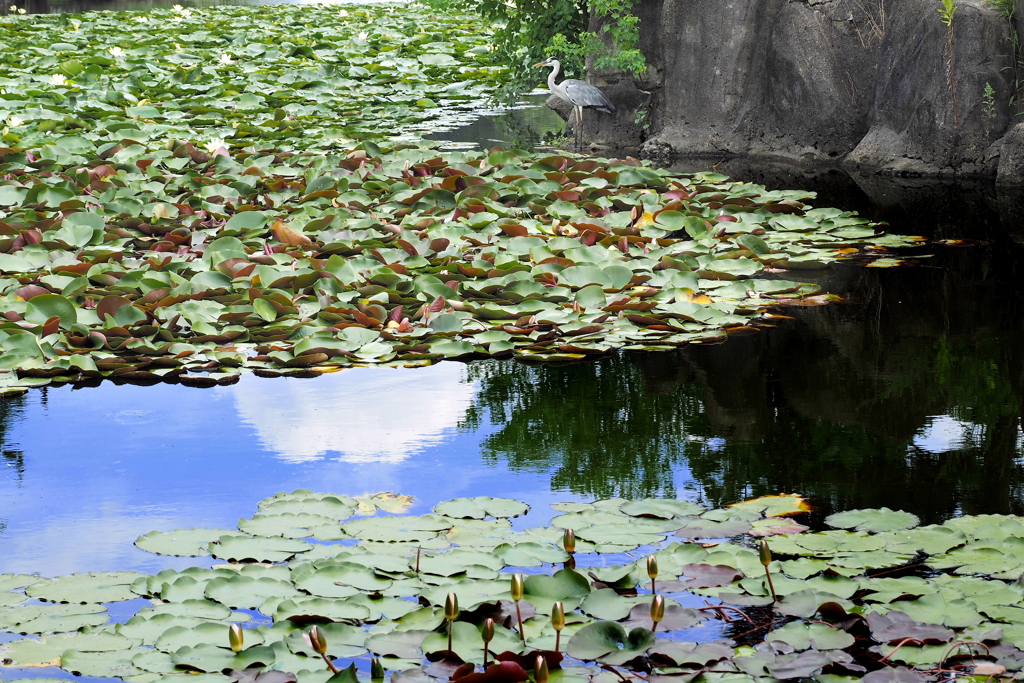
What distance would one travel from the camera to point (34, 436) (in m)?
2.79

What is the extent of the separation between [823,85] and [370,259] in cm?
397

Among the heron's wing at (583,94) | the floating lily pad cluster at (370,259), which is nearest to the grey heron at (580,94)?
the heron's wing at (583,94)

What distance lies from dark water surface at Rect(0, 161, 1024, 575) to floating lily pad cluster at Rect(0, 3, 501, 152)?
349 cm

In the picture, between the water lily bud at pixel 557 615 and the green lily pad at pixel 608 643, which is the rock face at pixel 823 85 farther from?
the water lily bud at pixel 557 615

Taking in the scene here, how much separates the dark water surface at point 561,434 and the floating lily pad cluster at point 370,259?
0.15m

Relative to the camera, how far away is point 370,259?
13.2 feet

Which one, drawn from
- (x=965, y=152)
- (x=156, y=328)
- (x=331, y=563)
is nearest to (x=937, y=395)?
(x=331, y=563)

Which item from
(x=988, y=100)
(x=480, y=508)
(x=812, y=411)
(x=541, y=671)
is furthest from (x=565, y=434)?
(x=988, y=100)

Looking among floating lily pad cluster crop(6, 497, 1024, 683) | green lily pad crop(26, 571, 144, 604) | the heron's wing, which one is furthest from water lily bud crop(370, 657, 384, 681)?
the heron's wing

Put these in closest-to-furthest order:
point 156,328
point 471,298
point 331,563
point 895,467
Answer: point 331,563 → point 895,467 → point 156,328 → point 471,298

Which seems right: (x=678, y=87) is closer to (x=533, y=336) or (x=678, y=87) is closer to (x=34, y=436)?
(x=533, y=336)

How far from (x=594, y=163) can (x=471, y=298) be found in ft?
7.60

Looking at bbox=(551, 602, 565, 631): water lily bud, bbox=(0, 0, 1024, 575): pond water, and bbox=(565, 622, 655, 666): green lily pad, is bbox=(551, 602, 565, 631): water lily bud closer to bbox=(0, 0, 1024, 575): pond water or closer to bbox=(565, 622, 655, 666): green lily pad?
bbox=(565, 622, 655, 666): green lily pad

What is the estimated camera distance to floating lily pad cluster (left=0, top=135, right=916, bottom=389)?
3.30 meters
